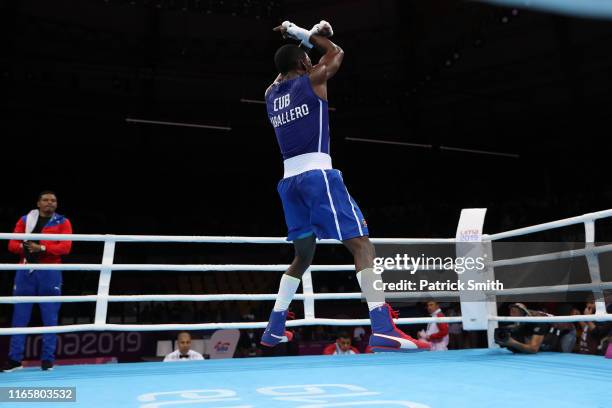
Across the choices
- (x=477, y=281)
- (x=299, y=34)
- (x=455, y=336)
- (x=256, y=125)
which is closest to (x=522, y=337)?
(x=477, y=281)

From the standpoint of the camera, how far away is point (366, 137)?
15.0 metres

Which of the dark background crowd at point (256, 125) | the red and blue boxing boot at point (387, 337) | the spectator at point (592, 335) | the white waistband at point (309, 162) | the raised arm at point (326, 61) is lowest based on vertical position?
the spectator at point (592, 335)

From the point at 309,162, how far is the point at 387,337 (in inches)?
32.3

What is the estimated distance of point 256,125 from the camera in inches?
→ 568

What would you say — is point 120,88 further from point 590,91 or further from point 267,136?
point 590,91

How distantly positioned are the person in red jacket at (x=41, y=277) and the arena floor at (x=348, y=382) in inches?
13.8

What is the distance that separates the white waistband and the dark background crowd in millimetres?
8642

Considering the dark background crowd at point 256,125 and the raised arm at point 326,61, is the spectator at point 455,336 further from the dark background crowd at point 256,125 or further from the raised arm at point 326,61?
the raised arm at point 326,61

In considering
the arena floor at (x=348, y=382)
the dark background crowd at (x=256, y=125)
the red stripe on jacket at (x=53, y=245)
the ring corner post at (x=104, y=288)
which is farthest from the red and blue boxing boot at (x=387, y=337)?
the dark background crowd at (x=256, y=125)

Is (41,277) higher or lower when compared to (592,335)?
higher

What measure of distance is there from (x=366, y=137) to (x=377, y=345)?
42.5 feet

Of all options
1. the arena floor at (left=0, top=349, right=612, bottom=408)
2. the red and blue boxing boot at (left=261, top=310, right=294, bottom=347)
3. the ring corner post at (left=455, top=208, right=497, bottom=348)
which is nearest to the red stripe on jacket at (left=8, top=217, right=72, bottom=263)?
the arena floor at (left=0, top=349, right=612, bottom=408)

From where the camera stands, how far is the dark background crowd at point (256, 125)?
39.5ft

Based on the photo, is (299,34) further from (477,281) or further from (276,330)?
(477,281)
